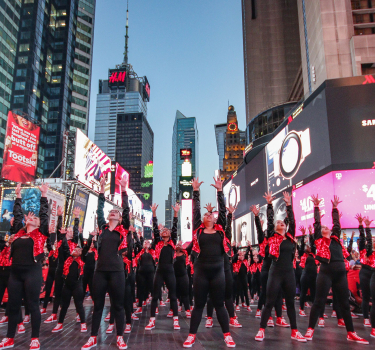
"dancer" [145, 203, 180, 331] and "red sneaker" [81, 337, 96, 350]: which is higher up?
"dancer" [145, 203, 180, 331]

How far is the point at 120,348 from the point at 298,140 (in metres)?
21.6

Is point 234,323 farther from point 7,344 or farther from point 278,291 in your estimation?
point 7,344

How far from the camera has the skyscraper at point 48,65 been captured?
63.3m

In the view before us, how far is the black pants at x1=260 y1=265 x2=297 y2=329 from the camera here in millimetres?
5398

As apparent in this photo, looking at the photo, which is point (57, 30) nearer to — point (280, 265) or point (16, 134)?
point (16, 134)

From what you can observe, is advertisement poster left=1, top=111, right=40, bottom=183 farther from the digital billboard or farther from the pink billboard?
the pink billboard

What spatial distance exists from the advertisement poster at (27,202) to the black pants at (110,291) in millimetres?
17938

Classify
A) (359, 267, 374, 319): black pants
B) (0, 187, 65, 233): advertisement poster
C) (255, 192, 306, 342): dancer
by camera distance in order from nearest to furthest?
1. (255, 192, 306, 342): dancer
2. (359, 267, 374, 319): black pants
3. (0, 187, 65, 233): advertisement poster

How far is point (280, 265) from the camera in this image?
5578mm

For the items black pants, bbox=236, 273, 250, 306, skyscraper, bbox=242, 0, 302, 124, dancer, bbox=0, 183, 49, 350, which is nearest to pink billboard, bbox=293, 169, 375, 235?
black pants, bbox=236, 273, 250, 306

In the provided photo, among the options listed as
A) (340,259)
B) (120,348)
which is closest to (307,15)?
(340,259)

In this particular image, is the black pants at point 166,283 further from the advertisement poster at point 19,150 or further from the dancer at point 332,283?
the advertisement poster at point 19,150

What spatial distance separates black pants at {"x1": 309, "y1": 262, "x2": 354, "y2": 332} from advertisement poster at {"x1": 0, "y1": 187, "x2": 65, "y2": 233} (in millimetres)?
19084

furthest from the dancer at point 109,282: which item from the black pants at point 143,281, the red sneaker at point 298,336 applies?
the black pants at point 143,281
